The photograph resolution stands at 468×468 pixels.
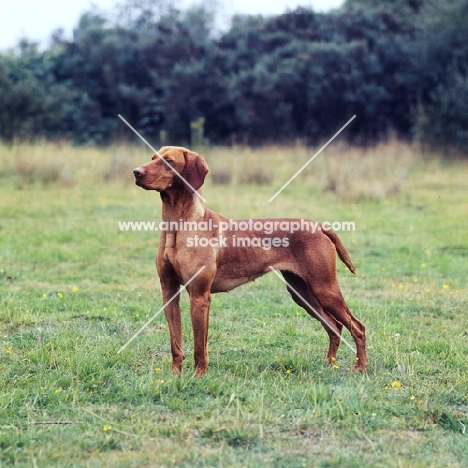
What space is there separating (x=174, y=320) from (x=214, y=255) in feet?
1.87

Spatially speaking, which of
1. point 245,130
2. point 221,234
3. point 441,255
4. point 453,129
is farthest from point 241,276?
point 245,130

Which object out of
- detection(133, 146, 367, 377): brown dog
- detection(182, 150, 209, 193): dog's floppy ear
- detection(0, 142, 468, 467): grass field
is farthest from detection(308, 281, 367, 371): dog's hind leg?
detection(182, 150, 209, 193): dog's floppy ear

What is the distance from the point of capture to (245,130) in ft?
95.0

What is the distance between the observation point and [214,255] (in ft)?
16.1

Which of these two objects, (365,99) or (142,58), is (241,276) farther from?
(142,58)

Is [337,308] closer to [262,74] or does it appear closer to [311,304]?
[311,304]

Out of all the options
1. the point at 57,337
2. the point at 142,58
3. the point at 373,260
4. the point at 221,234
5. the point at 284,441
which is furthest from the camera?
the point at 142,58

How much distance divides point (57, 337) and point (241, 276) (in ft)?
5.38

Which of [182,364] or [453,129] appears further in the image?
[453,129]

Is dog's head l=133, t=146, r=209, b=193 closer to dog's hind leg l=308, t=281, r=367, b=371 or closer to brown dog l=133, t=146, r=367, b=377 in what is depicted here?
brown dog l=133, t=146, r=367, b=377

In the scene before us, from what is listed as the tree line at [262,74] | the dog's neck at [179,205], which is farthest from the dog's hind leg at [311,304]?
the tree line at [262,74]

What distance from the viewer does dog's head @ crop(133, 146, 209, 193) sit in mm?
4656

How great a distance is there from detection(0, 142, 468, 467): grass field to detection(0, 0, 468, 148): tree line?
1573 cm

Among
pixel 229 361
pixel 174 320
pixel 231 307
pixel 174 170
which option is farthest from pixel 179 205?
pixel 231 307
